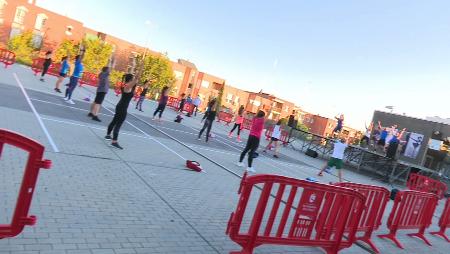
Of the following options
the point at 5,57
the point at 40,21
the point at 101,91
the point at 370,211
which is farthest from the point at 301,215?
the point at 40,21

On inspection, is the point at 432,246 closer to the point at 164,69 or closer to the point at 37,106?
the point at 37,106

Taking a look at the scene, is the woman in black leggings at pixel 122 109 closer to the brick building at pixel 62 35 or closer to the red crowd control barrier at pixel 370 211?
the red crowd control barrier at pixel 370 211

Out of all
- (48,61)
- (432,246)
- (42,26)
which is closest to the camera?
(432,246)

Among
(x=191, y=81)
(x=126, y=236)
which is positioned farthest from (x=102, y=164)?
(x=191, y=81)

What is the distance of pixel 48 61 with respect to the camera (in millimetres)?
22016

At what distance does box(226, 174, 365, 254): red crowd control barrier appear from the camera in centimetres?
461

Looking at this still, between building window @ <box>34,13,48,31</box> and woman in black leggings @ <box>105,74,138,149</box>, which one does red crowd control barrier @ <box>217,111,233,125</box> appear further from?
building window @ <box>34,13,48,31</box>

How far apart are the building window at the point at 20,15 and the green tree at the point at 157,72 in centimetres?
2392

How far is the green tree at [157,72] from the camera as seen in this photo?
73.5m

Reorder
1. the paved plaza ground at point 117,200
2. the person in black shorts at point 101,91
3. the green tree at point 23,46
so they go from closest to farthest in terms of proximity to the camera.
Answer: the paved plaza ground at point 117,200, the person in black shorts at point 101,91, the green tree at point 23,46

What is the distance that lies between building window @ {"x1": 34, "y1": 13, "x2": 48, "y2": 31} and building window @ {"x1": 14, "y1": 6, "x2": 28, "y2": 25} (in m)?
2.31

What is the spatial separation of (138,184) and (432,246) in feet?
21.5

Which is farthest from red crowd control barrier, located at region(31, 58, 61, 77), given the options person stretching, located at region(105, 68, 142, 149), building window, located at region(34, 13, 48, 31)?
building window, located at region(34, 13, 48, 31)

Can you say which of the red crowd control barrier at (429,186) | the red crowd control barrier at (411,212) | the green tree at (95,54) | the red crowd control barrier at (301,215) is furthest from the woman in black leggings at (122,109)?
the green tree at (95,54)
